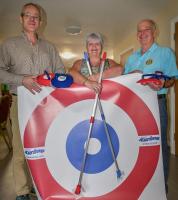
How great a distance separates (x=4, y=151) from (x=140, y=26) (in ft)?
10.3

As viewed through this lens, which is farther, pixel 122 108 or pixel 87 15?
pixel 87 15

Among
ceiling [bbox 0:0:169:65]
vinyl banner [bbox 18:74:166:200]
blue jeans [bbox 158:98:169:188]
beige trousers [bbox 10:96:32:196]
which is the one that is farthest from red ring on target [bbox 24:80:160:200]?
ceiling [bbox 0:0:169:65]

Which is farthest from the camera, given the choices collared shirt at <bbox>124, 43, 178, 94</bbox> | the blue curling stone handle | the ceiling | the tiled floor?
the ceiling

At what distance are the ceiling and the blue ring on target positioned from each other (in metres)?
2.86

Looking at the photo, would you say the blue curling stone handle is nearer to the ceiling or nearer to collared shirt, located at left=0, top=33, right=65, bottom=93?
collared shirt, located at left=0, top=33, right=65, bottom=93

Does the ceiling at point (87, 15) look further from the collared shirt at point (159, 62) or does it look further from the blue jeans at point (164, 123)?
the blue jeans at point (164, 123)

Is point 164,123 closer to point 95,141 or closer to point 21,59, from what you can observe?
point 95,141

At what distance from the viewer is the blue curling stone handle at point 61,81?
1.68 metres

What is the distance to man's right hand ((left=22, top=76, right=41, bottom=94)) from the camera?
1.69 metres

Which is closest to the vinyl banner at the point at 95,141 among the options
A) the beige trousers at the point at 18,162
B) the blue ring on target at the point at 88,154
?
the blue ring on target at the point at 88,154

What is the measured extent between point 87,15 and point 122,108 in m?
3.43

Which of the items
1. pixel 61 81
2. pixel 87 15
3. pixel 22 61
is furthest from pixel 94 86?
pixel 87 15

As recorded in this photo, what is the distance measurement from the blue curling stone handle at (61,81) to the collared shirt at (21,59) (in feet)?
0.95

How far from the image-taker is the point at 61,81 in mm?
1691
